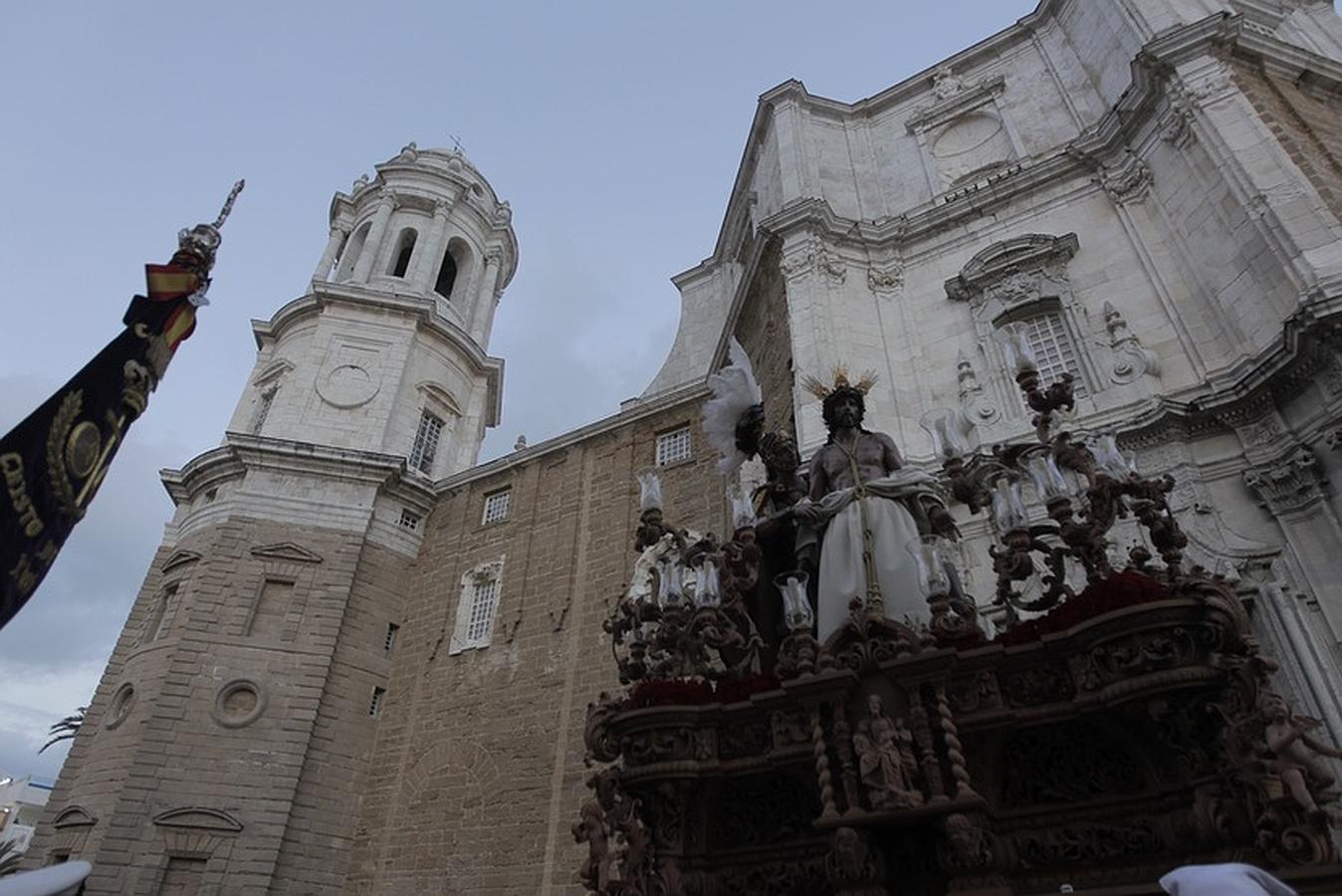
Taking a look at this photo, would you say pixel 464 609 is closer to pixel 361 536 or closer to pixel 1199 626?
pixel 361 536

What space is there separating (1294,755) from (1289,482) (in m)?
7.29

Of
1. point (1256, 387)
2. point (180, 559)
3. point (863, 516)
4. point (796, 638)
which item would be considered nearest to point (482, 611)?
point (180, 559)

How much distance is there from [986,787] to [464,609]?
16905 millimetres

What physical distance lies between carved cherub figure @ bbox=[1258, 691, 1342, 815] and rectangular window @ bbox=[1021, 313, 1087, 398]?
884 cm

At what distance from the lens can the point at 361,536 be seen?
65.8ft

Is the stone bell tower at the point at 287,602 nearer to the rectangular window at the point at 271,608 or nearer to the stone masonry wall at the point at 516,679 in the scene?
the rectangular window at the point at 271,608

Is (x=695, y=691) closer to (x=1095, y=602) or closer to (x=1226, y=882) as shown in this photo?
(x=1095, y=602)

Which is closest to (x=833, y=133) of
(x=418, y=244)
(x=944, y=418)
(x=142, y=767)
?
(x=944, y=418)

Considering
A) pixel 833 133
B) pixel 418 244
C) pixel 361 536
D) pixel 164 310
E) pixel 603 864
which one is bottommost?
pixel 603 864

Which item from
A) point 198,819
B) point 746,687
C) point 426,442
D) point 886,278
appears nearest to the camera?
point 746,687

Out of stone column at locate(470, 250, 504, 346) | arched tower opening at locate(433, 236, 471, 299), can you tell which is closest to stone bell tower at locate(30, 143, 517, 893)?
stone column at locate(470, 250, 504, 346)

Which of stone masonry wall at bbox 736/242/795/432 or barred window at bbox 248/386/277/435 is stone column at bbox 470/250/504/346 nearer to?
barred window at bbox 248/386/277/435

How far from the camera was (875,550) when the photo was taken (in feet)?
17.5

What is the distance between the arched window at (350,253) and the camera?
90.4 ft
